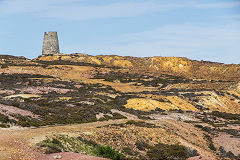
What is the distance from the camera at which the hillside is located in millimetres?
21352

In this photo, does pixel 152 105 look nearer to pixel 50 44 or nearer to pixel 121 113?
pixel 121 113

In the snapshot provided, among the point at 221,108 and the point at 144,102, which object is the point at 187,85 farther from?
the point at 144,102

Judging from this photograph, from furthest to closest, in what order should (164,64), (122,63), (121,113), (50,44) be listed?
(164,64) → (122,63) → (50,44) → (121,113)

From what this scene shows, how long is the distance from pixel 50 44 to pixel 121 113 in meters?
77.6

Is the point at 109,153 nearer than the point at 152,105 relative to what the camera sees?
Yes

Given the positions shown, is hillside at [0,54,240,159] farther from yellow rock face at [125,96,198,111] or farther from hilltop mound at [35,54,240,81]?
hilltop mound at [35,54,240,81]

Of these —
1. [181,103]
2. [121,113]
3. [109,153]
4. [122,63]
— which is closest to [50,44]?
[122,63]

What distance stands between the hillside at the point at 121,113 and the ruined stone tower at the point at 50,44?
66.7 ft

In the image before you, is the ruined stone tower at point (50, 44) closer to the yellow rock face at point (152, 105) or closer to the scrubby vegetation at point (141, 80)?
the scrubby vegetation at point (141, 80)

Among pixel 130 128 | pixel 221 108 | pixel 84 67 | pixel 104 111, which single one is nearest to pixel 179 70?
pixel 84 67

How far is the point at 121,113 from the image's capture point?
37750 mm

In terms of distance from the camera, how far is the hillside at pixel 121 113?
2135 centimetres

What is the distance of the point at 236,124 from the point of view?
39.7 meters

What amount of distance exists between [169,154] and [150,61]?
101 m
